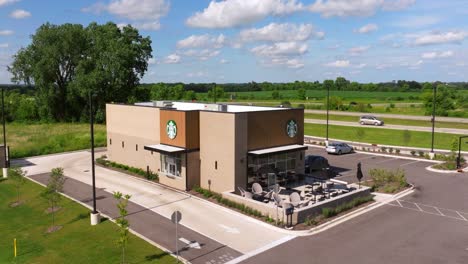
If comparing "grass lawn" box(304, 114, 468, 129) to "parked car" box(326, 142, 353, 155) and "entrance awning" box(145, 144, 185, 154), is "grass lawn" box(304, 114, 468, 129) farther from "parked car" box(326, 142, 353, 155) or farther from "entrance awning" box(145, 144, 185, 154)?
"entrance awning" box(145, 144, 185, 154)

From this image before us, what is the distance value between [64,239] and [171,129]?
11.5 m

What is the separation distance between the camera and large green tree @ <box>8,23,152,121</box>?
227 ft

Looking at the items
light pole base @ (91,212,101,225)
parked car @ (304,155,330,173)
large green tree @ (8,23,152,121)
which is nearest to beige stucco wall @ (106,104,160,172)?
light pole base @ (91,212,101,225)

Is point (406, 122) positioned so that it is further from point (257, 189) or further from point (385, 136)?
point (257, 189)

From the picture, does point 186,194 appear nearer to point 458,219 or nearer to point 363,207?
point 363,207

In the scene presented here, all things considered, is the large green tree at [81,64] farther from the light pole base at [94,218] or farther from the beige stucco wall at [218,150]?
the light pole base at [94,218]

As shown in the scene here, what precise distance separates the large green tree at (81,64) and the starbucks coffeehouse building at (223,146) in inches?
1591

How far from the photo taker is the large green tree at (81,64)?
227 feet

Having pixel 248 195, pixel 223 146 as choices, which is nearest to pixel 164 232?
pixel 248 195

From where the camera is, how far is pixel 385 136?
54.8 meters

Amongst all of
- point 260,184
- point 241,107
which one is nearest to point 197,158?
point 260,184

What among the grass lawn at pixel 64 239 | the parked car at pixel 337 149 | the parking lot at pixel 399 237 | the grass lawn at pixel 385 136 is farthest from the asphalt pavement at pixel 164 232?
the grass lawn at pixel 385 136

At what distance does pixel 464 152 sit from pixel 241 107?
1035 inches

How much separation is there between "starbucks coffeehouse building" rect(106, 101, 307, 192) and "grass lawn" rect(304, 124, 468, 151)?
24334mm
